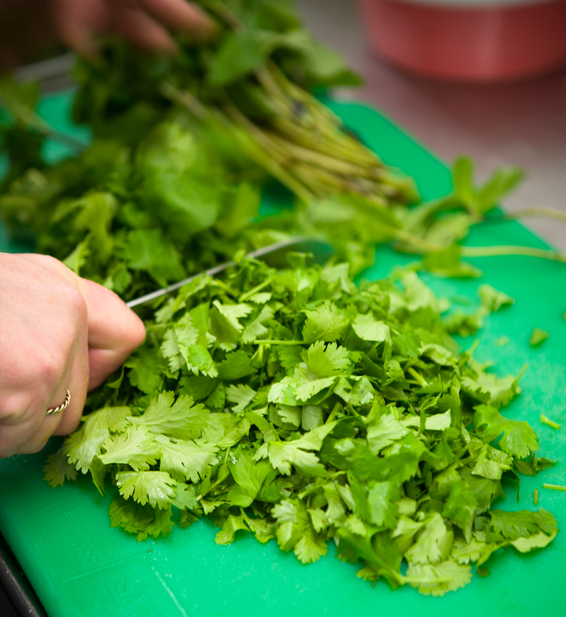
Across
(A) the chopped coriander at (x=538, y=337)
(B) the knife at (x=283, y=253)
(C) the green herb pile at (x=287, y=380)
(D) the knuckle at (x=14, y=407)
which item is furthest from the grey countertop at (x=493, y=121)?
(D) the knuckle at (x=14, y=407)

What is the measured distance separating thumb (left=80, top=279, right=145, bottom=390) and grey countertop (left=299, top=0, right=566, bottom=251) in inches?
47.3

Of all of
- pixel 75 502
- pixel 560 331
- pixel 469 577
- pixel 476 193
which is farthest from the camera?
pixel 476 193

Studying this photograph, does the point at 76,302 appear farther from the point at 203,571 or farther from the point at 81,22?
the point at 81,22

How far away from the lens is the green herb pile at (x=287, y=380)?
0.98 m

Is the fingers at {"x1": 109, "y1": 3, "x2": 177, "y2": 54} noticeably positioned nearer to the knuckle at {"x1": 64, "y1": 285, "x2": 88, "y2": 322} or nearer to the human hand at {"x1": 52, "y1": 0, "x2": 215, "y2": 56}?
the human hand at {"x1": 52, "y1": 0, "x2": 215, "y2": 56}

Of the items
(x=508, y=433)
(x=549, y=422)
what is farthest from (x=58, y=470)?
(x=549, y=422)

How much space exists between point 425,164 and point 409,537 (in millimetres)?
1242

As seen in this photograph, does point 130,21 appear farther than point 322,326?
Yes

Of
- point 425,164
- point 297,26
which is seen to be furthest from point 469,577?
point 297,26

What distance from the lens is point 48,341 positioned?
2.96 ft

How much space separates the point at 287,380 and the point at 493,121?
1.50m

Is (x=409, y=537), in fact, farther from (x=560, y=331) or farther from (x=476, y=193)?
(x=476, y=193)

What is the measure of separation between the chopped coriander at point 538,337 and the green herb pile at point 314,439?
0.16 metres

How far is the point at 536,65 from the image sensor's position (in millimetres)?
2102
